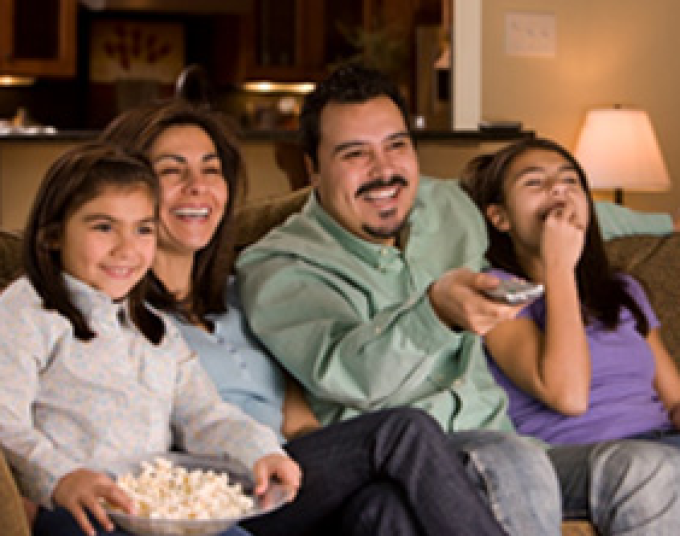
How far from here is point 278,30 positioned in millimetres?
8516

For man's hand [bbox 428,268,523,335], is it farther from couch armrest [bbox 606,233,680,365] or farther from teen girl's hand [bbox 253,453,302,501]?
couch armrest [bbox 606,233,680,365]

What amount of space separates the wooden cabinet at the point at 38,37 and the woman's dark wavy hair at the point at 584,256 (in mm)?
5549

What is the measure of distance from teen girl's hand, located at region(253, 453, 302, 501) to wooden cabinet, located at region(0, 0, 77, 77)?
20.5 ft

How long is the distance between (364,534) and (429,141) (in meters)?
2.65

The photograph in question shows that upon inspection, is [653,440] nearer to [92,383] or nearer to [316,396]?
[316,396]

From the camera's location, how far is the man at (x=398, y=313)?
2.10 metres

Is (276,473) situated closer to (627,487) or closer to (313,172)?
(627,487)

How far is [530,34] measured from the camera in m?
4.93

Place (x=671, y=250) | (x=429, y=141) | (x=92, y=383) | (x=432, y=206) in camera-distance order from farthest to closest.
Answer: (x=429, y=141), (x=671, y=250), (x=432, y=206), (x=92, y=383)

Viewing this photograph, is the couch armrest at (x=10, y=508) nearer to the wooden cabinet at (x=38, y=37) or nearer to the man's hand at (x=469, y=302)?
the man's hand at (x=469, y=302)

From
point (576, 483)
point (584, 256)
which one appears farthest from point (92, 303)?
point (584, 256)

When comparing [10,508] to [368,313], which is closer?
[10,508]

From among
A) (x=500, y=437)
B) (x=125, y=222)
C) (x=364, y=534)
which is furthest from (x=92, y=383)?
(x=500, y=437)

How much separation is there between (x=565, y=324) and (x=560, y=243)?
0.16 m
